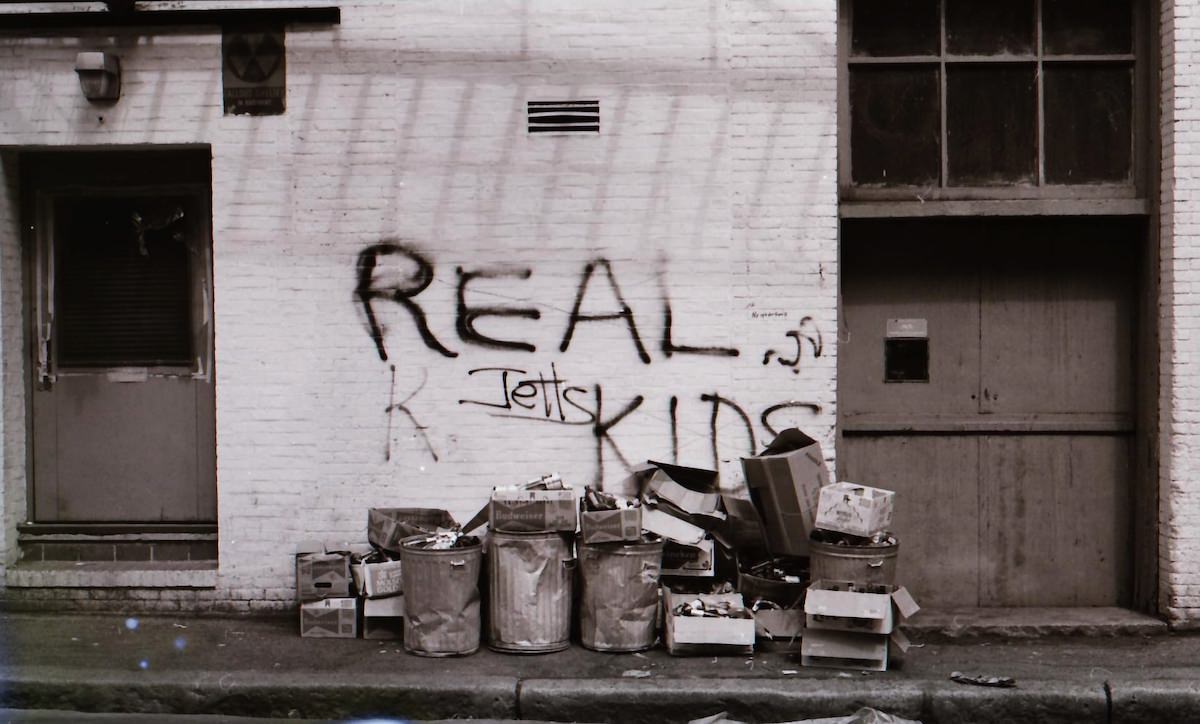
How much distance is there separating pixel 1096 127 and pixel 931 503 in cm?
268

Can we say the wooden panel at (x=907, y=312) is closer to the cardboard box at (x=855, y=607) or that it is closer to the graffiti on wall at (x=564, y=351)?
the graffiti on wall at (x=564, y=351)

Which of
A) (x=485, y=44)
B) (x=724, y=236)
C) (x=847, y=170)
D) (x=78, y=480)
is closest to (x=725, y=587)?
(x=724, y=236)

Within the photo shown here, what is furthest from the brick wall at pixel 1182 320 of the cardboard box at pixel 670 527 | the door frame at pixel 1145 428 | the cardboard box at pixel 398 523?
the cardboard box at pixel 398 523

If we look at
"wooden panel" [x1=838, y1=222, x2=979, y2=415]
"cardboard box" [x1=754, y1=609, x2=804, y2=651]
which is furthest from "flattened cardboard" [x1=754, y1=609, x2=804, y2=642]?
"wooden panel" [x1=838, y1=222, x2=979, y2=415]

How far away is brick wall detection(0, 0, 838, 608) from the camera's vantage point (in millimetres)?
6977

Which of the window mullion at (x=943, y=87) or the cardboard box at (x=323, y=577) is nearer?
the cardboard box at (x=323, y=577)

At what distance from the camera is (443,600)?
6180 millimetres

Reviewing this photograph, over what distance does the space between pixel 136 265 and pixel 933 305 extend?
5436mm

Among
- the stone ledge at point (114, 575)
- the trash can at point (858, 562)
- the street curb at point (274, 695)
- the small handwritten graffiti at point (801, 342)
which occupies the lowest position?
the street curb at point (274, 695)

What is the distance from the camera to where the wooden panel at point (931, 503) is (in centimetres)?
Result: 715

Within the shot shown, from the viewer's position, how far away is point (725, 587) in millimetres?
6469

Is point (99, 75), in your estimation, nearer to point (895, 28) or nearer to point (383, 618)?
point (383, 618)

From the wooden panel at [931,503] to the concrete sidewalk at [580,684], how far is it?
2.61ft

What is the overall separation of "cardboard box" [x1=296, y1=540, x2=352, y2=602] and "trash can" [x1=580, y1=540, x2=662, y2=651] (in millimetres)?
1555
